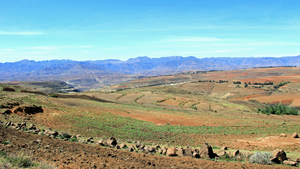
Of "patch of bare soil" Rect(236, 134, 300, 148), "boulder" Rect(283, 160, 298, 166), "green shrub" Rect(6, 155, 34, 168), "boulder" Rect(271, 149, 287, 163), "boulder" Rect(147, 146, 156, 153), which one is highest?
"green shrub" Rect(6, 155, 34, 168)

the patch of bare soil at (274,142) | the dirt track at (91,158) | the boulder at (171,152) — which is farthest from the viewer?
the patch of bare soil at (274,142)

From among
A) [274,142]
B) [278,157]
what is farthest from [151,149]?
[274,142]

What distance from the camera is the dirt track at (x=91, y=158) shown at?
30.4 ft

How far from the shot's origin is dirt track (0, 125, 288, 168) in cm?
Result: 927

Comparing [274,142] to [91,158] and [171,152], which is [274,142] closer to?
[171,152]

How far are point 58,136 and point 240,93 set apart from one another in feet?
321

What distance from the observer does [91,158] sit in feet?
32.8

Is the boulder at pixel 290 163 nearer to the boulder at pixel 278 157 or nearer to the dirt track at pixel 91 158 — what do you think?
the boulder at pixel 278 157

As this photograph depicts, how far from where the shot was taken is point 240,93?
99.2 m

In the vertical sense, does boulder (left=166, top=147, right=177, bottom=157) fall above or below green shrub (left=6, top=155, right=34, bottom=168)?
below

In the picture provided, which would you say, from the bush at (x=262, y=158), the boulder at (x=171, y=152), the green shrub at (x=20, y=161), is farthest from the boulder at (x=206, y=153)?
the green shrub at (x=20, y=161)

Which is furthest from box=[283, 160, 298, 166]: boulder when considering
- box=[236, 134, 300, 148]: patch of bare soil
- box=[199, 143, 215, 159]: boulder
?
box=[236, 134, 300, 148]: patch of bare soil

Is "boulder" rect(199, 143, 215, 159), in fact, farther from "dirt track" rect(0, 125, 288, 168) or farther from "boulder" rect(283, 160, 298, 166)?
"boulder" rect(283, 160, 298, 166)

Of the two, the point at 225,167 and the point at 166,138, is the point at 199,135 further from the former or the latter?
the point at 225,167
